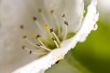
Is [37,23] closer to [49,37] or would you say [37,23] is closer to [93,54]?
[49,37]

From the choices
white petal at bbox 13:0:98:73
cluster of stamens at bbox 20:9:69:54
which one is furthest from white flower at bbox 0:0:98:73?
white petal at bbox 13:0:98:73

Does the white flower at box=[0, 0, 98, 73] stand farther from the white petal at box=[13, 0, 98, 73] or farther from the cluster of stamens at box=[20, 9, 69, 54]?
the white petal at box=[13, 0, 98, 73]

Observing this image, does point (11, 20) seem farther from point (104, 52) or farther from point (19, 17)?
point (104, 52)

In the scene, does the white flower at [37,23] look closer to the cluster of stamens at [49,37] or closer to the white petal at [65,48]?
the cluster of stamens at [49,37]

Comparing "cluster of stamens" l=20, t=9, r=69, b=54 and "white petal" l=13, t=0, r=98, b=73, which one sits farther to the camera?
"cluster of stamens" l=20, t=9, r=69, b=54

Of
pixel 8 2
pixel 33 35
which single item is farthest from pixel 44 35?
pixel 8 2

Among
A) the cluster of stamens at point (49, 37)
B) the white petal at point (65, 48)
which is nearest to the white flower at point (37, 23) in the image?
the cluster of stamens at point (49, 37)

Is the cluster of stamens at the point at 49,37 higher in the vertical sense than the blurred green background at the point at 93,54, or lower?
higher

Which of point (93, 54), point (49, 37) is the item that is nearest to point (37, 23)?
point (49, 37)
